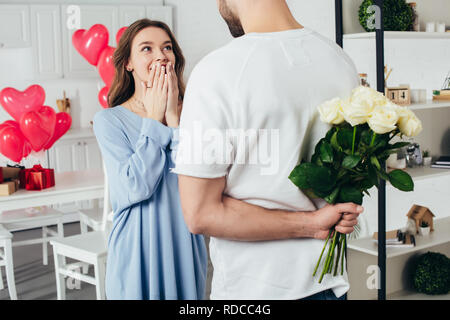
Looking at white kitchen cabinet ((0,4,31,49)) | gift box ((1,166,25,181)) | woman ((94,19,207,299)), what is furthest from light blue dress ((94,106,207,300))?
white kitchen cabinet ((0,4,31,49))

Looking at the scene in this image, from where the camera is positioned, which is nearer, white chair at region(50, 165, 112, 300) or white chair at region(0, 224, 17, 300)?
white chair at region(50, 165, 112, 300)

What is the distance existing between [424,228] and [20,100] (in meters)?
2.75

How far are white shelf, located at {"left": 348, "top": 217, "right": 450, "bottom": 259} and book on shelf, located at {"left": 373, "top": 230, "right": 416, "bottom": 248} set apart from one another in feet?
0.08

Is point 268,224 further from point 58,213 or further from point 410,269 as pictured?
point 58,213

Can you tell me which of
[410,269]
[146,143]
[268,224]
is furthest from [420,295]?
[268,224]

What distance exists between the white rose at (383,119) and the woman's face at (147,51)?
997mm

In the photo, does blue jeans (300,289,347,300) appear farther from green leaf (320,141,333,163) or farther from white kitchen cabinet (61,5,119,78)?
white kitchen cabinet (61,5,119,78)

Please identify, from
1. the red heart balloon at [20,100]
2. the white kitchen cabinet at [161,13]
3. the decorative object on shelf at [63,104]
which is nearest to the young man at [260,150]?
the red heart balloon at [20,100]

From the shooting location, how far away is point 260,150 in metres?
1.08

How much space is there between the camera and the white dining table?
3.00 m

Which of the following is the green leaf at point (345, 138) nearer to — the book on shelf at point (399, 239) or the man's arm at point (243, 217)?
the man's arm at point (243, 217)

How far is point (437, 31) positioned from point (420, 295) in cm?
155

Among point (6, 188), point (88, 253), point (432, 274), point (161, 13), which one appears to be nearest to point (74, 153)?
point (161, 13)

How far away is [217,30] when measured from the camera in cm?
628
